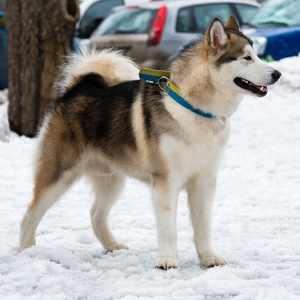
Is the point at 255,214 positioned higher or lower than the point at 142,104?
lower

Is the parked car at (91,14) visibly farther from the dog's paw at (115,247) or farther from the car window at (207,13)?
the dog's paw at (115,247)

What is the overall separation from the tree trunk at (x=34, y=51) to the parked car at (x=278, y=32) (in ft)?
12.4

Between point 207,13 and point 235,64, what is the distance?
31.6 feet

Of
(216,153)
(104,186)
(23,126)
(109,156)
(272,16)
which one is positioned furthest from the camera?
(272,16)

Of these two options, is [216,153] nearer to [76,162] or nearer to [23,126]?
[76,162]

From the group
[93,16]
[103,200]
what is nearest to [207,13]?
[93,16]

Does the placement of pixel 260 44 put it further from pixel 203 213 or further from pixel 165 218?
pixel 165 218

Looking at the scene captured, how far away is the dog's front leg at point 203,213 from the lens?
5.01 m

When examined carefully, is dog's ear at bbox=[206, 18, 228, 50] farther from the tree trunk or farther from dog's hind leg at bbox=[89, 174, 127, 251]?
the tree trunk

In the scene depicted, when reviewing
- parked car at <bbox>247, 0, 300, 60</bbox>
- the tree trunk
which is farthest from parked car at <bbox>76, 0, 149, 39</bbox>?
the tree trunk

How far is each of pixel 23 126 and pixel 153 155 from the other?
5418mm

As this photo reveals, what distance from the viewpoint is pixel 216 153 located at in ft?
15.9

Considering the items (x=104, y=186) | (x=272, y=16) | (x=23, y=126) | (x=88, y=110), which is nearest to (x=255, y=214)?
(x=104, y=186)

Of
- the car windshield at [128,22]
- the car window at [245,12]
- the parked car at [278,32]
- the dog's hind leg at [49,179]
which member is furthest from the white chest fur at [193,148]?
the car window at [245,12]
